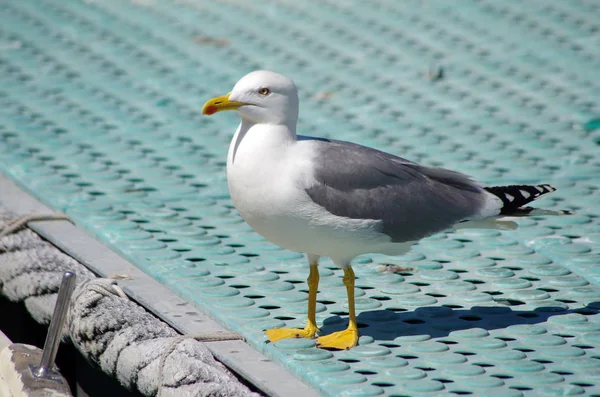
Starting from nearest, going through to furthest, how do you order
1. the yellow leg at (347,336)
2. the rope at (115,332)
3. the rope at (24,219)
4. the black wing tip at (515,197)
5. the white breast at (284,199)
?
the rope at (115,332)
the white breast at (284,199)
the yellow leg at (347,336)
the black wing tip at (515,197)
the rope at (24,219)

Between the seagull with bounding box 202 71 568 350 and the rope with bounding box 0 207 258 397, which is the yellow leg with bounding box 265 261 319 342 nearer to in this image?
the seagull with bounding box 202 71 568 350

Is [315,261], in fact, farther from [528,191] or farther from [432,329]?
[528,191]

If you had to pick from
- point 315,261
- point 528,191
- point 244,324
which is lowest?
point 244,324

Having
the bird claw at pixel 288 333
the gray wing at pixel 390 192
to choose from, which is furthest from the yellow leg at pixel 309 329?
the gray wing at pixel 390 192

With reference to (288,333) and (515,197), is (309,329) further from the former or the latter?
(515,197)

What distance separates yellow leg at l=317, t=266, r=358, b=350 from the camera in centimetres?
272

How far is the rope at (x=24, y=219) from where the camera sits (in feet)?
11.5

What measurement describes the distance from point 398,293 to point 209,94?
99.3 inches

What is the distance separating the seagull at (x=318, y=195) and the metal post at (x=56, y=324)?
1.67 feet

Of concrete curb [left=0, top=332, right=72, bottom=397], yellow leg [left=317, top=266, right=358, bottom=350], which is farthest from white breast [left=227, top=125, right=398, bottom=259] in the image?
concrete curb [left=0, top=332, right=72, bottom=397]

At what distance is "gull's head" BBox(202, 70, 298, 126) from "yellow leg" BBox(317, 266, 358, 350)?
19.1 inches

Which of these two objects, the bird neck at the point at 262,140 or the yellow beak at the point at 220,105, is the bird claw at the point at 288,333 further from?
the yellow beak at the point at 220,105

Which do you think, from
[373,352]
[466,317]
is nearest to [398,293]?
[466,317]

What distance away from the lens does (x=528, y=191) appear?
→ 2.96 m
